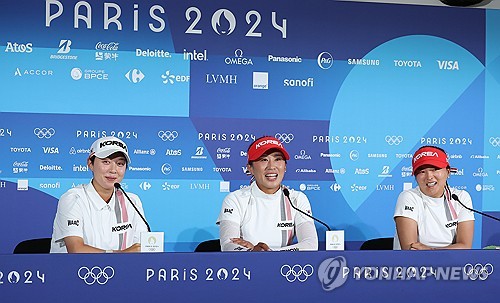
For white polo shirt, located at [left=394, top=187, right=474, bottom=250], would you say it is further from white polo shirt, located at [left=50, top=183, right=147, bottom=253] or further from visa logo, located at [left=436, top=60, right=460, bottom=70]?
visa logo, located at [left=436, top=60, right=460, bottom=70]

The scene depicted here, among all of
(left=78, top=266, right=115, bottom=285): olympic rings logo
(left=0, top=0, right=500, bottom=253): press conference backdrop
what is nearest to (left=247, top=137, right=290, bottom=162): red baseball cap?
(left=0, top=0, right=500, bottom=253): press conference backdrop

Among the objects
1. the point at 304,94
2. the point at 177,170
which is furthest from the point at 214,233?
the point at 304,94

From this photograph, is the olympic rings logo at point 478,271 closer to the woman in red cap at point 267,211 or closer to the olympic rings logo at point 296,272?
the olympic rings logo at point 296,272

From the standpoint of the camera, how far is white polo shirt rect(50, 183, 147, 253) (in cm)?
262

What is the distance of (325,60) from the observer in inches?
157

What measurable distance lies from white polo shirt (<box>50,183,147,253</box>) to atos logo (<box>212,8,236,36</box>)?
4.98 ft

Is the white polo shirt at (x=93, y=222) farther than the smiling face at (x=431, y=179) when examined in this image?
No

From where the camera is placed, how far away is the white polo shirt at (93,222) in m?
2.62

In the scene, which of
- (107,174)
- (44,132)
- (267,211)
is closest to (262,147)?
(267,211)

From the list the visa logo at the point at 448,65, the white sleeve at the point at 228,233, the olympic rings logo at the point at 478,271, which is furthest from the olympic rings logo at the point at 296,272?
the visa logo at the point at 448,65

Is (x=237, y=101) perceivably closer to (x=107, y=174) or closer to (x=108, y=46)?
(x=108, y=46)

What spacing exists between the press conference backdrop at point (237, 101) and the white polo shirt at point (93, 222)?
1098mm

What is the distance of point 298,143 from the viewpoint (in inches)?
156

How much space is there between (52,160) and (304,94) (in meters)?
1.55
